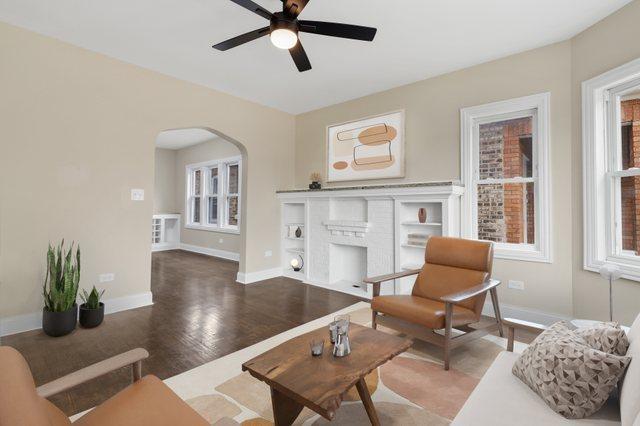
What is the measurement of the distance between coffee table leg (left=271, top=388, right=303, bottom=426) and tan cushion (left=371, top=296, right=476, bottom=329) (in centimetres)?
127

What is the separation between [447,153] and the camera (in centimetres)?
391

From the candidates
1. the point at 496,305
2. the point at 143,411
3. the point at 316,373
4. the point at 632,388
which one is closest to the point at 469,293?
the point at 496,305

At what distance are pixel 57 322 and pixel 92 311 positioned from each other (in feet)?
0.94

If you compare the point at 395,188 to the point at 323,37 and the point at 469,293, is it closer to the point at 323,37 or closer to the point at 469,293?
the point at 469,293

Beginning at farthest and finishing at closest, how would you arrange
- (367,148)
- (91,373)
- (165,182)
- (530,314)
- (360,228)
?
1. (165,182)
2. (367,148)
3. (360,228)
4. (530,314)
5. (91,373)

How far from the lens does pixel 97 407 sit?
3.96 ft

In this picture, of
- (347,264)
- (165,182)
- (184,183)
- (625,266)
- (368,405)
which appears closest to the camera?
(368,405)

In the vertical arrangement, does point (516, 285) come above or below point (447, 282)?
below

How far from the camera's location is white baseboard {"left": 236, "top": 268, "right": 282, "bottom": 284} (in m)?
4.98

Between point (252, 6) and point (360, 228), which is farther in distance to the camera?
point (360, 228)

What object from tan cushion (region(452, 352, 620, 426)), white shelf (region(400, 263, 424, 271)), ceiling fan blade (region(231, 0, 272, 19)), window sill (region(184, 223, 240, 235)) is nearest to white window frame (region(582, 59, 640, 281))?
white shelf (region(400, 263, 424, 271))

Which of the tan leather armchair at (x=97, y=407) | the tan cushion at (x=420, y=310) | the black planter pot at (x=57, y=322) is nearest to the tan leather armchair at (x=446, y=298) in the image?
the tan cushion at (x=420, y=310)

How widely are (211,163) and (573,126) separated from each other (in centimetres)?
708

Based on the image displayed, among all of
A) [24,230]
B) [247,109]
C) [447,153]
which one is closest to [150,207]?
[24,230]
